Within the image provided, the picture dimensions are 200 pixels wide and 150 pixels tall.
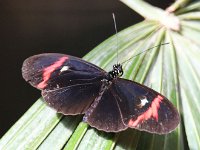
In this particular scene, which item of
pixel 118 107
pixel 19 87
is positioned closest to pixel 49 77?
pixel 118 107

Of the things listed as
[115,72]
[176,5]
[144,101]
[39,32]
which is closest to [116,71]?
[115,72]

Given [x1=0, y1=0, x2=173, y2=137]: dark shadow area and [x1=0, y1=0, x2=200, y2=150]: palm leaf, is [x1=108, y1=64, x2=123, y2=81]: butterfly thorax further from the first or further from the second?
[x1=0, y1=0, x2=173, y2=137]: dark shadow area

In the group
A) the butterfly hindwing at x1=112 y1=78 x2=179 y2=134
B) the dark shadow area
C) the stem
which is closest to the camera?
the butterfly hindwing at x1=112 y1=78 x2=179 y2=134

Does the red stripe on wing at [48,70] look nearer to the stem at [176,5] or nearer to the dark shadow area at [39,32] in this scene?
the stem at [176,5]

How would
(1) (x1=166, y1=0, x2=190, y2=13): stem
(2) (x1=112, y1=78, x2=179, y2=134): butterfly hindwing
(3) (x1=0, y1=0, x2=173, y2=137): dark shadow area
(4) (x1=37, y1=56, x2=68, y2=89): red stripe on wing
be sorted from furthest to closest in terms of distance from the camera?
(3) (x1=0, y1=0, x2=173, y2=137): dark shadow area → (1) (x1=166, y1=0, x2=190, y2=13): stem → (4) (x1=37, y1=56, x2=68, y2=89): red stripe on wing → (2) (x1=112, y1=78, x2=179, y2=134): butterfly hindwing

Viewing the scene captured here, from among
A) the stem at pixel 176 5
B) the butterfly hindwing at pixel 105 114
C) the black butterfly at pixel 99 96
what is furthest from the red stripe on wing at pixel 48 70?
the stem at pixel 176 5

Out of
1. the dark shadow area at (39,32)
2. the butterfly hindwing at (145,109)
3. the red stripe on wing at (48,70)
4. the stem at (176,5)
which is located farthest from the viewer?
the dark shadow area at (39,32)

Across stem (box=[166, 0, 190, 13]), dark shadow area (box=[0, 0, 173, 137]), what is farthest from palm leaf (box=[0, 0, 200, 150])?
dark shadow area (box=[0, 0, 173, 137])

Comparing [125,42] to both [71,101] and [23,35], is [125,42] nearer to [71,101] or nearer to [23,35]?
[71,101]
